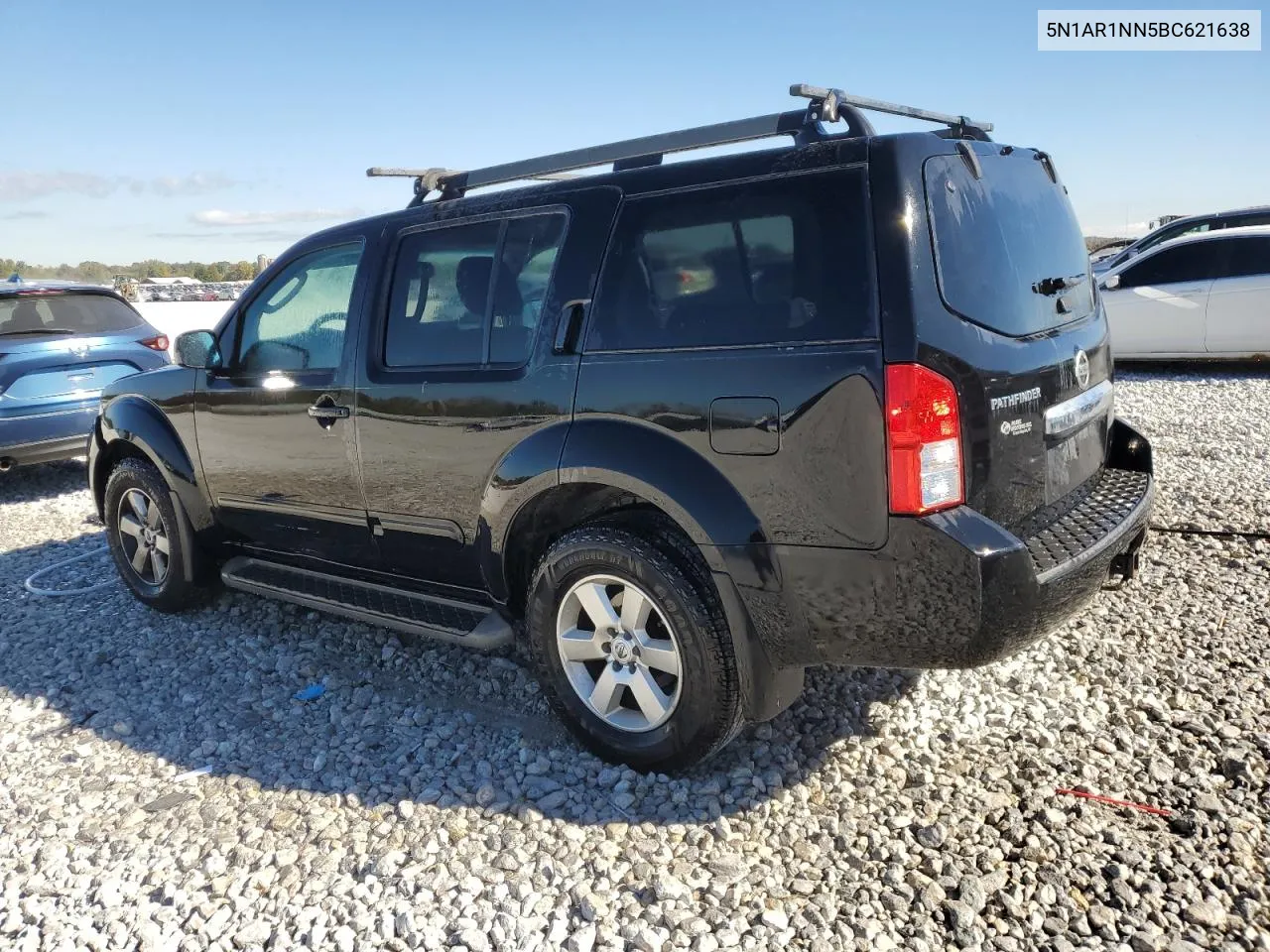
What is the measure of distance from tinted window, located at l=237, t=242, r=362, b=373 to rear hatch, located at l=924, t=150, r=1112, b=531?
7.92 ft

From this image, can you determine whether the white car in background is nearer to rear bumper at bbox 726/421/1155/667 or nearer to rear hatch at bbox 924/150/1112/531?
rear hatch at bbox 924/150/1112/531

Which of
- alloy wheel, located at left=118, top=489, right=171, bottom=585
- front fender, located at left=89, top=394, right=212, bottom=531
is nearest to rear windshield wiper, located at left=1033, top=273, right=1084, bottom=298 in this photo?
front fender, located at left=89, top=394, right=212, bottom=531

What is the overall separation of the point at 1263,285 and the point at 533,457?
32.9 ft

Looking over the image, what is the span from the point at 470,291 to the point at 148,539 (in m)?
2.56

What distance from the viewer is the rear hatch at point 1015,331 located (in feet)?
8.63

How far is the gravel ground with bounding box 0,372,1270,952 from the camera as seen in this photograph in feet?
8.12

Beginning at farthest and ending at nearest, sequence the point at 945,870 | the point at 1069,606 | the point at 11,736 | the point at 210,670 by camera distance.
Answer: the point at 210,670
the point at 11,736
the point at 1069,606
the point at 945,870

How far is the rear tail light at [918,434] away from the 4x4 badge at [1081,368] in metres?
0.82

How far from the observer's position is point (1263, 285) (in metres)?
10.2

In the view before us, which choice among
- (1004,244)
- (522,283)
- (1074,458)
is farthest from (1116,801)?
(522,283)

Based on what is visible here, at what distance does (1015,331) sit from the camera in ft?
9.29

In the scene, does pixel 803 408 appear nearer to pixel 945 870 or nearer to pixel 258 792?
pixel 945 870

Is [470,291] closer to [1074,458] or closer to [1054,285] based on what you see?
[1054,285]

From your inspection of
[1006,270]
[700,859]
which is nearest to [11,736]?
[700,859]
